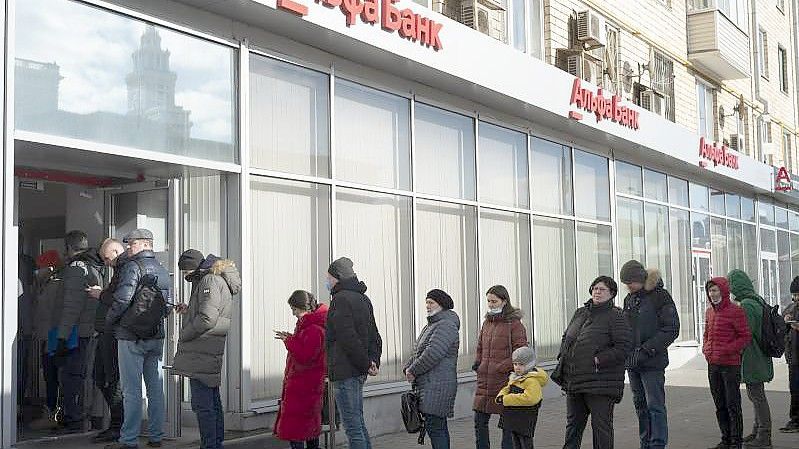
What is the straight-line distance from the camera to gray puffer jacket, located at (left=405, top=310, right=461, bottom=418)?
7.75m

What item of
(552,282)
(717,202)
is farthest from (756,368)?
(717,202)

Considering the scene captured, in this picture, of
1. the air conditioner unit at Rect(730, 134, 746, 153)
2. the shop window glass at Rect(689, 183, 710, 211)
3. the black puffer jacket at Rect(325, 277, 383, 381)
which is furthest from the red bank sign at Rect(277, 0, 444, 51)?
the air conditioner unit at Rect(730, 134, 746, 153)

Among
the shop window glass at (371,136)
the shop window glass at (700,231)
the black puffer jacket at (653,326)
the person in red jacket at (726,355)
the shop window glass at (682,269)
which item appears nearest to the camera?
the black puffer jacket at (653,326)

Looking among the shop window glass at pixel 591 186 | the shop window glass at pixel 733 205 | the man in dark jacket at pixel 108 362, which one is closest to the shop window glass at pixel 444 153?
the shop window glass at pixel 591 186

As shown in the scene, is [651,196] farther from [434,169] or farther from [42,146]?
[42,146]

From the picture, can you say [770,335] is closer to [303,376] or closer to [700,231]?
[303,376]

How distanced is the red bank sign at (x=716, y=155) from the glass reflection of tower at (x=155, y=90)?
1373 centimetres

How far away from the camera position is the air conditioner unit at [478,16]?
43.2ft

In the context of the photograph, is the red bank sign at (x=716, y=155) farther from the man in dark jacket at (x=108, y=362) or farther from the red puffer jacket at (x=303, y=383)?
the man in dark jacket at (x=108, y=362)

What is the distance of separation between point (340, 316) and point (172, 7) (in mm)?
3198

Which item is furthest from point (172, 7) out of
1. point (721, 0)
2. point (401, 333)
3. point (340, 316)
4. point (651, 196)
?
point (721, 0)

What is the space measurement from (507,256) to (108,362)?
6.59 m

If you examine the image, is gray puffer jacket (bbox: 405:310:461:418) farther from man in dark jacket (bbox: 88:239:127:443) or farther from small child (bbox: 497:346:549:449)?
man in dark jacket (bbox: 88:239:127:443)

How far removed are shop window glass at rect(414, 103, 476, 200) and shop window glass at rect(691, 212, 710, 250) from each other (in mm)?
10023
